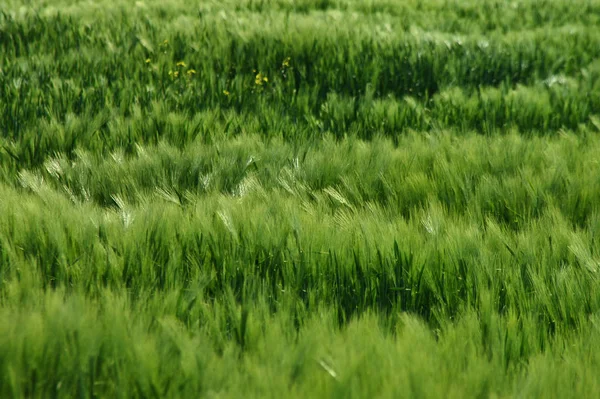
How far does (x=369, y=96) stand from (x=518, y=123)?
0.77 m

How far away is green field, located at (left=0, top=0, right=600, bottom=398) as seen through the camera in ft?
3.17

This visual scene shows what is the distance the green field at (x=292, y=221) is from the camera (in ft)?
3.17

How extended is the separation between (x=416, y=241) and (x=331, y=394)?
0.69m

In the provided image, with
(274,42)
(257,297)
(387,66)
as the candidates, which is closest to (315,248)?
(257,297)

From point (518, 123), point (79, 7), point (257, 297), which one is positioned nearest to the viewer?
point (257, 297)

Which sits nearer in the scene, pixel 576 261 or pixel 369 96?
pixel 576 261

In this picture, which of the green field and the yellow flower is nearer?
the green field

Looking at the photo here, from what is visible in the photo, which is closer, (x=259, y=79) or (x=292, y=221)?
(x=292, y=221)

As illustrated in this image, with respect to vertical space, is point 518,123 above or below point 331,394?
below

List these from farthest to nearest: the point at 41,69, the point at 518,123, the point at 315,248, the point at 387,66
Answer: the point at 387,66
the point at 41,69
the point at 518,123
the point at 315,248

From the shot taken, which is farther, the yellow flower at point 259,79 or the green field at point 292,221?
the yellow flower at point 259,79

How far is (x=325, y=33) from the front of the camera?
177 inches

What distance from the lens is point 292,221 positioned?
1.56 meters

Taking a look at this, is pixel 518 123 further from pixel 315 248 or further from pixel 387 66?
pixel 315 248
